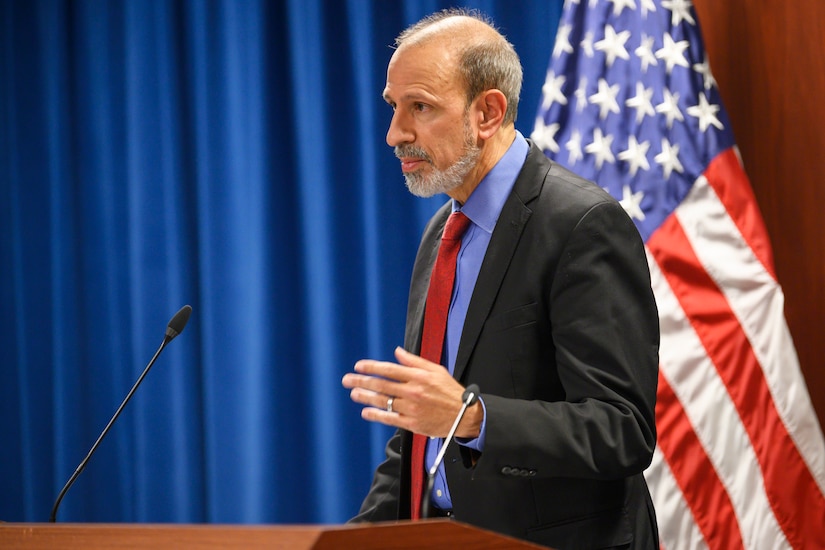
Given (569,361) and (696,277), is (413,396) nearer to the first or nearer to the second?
(569,361)

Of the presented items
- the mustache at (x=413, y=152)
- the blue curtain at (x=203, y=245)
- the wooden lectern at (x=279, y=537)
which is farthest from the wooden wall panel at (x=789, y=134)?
the wooden lectern at (x=279, y=537)

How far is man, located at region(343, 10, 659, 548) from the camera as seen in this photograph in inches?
59.6

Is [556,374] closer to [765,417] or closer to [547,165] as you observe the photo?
[547,165]

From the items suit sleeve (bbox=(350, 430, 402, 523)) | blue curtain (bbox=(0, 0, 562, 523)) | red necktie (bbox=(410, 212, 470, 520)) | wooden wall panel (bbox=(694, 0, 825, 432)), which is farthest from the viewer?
blue curtain (bbox=(0, 0, 562, 523))

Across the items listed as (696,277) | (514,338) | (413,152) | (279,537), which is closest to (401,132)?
(413,152)

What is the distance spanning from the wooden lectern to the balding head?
1.10 meters

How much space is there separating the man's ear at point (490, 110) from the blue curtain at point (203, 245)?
1.58 meters

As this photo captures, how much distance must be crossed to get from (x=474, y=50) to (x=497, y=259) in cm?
48

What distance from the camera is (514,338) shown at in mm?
1729

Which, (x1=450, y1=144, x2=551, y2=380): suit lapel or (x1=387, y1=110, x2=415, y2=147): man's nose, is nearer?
(x1=450, y1=144, x2=551, y2=380): suit lapel

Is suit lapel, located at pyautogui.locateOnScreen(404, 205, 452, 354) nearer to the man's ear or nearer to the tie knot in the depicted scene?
the tie knot

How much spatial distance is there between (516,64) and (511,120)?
133mm

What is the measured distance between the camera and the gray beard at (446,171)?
6.35 feet

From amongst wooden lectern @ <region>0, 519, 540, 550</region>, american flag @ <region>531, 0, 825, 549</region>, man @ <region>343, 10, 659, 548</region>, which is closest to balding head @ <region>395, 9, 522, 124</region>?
man @ <region>343, 10, 659, 548</region>
